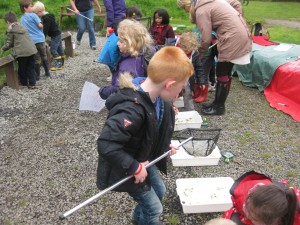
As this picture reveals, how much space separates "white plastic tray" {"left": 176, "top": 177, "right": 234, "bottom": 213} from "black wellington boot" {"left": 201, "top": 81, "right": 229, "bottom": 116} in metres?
1.89

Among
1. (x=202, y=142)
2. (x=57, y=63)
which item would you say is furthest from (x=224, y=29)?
(x=57, y=63)

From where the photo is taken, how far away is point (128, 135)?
1815 millimetres

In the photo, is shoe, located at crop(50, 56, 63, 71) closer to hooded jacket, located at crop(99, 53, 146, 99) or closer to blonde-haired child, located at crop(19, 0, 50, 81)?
blonde-haired child, located at crop(19, 0, 50, 81)

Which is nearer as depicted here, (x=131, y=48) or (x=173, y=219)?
(x=173, y=219)

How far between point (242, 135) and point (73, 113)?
2.42 metres

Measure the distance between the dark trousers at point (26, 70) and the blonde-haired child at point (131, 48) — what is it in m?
2.82

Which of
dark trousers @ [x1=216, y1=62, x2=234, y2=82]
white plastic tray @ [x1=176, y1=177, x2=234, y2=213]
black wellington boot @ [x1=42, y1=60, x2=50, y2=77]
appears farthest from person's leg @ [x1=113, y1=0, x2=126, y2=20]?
white plastic tray @ [x1=176, y1=177, x2=234, y2=213]

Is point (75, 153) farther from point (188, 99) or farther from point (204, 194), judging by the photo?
point (188, 99)

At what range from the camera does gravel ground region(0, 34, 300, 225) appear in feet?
9.73

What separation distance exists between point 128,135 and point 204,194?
154cm

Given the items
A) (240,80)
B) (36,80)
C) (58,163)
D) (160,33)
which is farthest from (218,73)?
(36,80)

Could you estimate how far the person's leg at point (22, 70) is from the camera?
5.70m

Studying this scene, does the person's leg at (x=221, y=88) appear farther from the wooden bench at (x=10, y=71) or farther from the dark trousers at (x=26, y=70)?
the wooden bench at (x=10, y=71)

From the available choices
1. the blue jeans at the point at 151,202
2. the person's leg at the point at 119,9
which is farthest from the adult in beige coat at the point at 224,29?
the blue jeans at the point at 151,202
